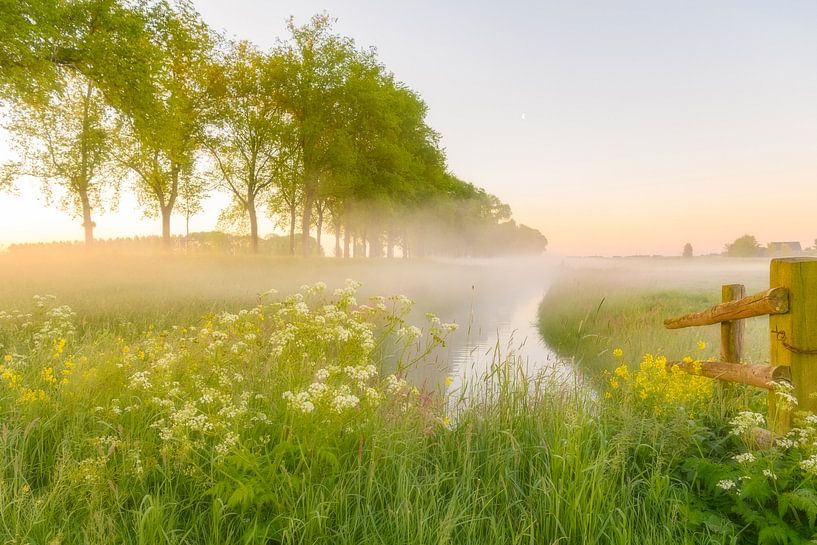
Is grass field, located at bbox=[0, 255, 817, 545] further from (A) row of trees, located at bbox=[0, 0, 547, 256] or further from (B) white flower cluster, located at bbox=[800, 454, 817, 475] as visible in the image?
(A) row of trees, located at bbox=[0, 0, 547, 256]

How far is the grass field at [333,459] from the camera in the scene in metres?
3.49

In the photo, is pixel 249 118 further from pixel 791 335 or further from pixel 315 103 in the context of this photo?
pixel 791 335

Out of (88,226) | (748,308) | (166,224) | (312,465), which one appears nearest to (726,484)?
(748,308)

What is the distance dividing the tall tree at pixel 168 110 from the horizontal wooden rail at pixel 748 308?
19.9 metres

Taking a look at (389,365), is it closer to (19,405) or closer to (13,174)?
(19,405)

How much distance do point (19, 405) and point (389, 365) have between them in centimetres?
770

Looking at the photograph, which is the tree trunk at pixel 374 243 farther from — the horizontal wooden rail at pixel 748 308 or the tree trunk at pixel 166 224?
the horizontal wooden rail at pixel 748 308

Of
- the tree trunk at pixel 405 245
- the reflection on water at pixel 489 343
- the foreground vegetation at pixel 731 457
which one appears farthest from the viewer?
the tree trunk at pixel 405 245

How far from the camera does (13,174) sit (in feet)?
94.4

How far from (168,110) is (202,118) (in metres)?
12.7

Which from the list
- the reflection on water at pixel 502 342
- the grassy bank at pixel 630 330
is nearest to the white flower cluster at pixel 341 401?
the reflection on water at pixel 502 342

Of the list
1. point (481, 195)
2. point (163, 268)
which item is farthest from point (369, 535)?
point (481, 195)

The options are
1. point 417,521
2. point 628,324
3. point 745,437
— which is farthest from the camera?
point 628,324

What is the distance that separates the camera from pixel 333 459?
3566 millimetres
